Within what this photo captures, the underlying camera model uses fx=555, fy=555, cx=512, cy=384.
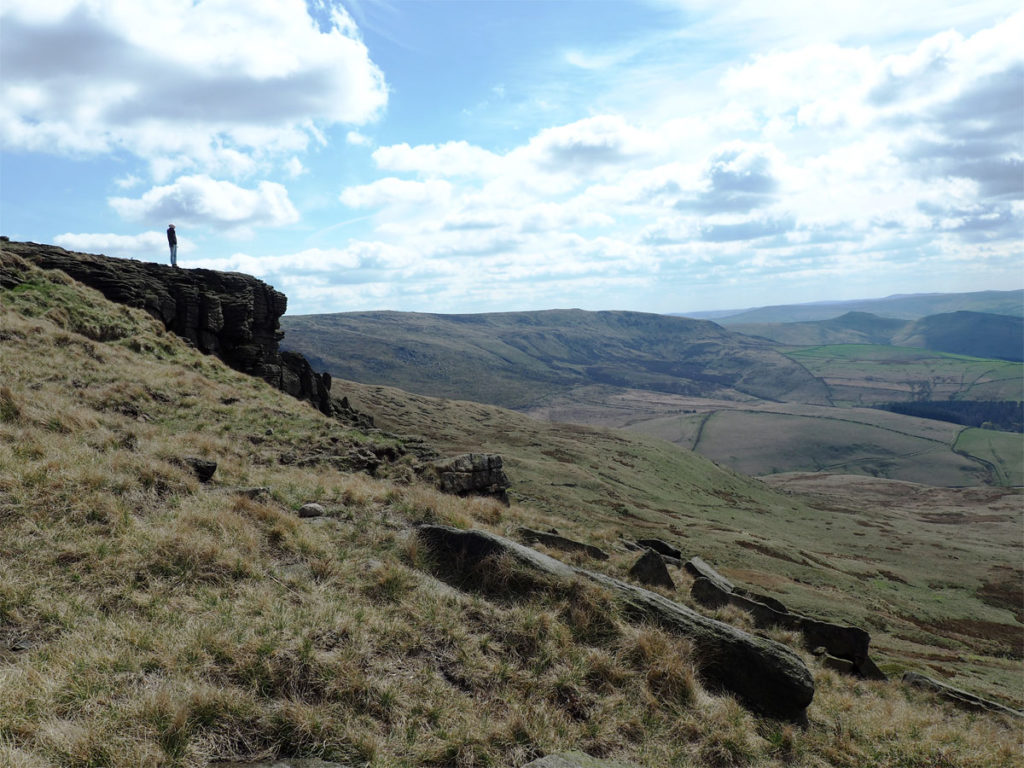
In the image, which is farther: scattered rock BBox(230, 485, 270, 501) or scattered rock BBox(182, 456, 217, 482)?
scattered rock BBox(182, 456, 217, 482)

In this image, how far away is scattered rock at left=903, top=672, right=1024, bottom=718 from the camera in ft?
54.3

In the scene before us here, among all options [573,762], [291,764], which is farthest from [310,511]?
[573,762]

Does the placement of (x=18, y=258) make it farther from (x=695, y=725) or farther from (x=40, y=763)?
(x=695, y=725)

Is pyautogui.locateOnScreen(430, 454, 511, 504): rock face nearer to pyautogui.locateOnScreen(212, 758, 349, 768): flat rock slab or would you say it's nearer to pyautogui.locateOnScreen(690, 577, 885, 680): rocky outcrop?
pyautogui.locateOnScreen(690, 577, 885, 680): rocky outcrop

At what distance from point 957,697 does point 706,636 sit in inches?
498

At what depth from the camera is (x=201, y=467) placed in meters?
14.3

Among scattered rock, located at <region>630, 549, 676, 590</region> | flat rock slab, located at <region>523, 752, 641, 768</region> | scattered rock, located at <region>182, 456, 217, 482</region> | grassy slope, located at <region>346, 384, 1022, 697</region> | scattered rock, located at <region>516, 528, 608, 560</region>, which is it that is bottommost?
grassy slope, located at <region>346, 384, 1022, 697</region>

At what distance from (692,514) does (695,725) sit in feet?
213

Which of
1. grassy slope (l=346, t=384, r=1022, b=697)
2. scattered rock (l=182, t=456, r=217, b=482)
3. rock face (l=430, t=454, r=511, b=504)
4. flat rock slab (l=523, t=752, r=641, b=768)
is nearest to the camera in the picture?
flat rock slab (l=523, t=752, r=641, b=768)

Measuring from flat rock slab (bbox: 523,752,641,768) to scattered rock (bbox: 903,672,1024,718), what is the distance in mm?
15316

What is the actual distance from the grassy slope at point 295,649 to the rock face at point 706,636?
0.52 m

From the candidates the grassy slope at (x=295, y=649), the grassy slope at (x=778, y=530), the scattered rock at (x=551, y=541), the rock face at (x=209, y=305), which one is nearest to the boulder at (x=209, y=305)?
the rock face at (x=209, y=305)

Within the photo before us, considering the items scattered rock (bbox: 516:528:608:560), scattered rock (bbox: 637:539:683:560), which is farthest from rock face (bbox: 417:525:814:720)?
scattered rock (bbox: 637:539:683:560)

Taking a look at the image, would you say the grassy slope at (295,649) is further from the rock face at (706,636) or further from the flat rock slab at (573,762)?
the rock face at (706,636)
